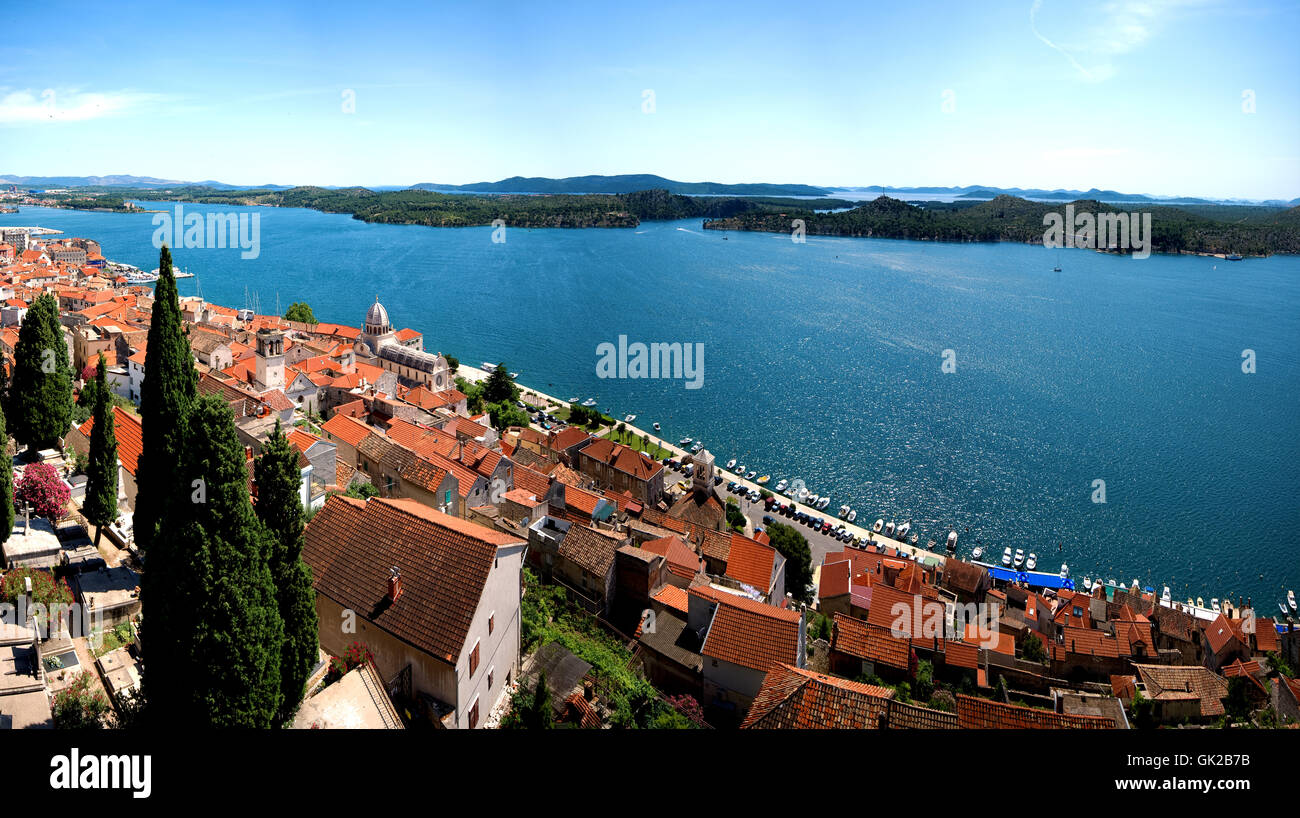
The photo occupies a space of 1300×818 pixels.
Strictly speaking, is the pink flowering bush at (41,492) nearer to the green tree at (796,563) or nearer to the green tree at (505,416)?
the green tree at (796,563)

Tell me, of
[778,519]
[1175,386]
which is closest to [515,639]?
[778,519]

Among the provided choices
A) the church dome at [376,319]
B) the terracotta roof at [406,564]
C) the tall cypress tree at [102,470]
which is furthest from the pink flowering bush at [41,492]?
the church dome at [376,319]

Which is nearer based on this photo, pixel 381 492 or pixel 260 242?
pixel 381 492

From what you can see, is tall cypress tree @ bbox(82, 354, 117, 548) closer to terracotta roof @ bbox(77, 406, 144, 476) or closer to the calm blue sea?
terracotta roof @ bbox(77, 406, 144, 476)

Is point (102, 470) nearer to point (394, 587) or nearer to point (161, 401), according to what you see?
point (161, 401)

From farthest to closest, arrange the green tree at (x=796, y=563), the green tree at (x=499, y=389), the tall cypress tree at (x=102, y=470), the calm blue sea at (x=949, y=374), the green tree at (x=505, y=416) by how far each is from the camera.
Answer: the green tree at (x=499, y=389) → the green tree at (x=505, y=416) → the calm blue sea at (x=949, y=374) → the green tree at (x=796, y=563) → the tall cypress tree at (x=102, y=470)

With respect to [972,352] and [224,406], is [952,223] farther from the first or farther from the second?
[224,406]

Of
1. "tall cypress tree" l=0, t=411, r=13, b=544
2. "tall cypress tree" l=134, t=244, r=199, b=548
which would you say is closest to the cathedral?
"tall cypress tree" l=134, t=244, r=199, b=548
